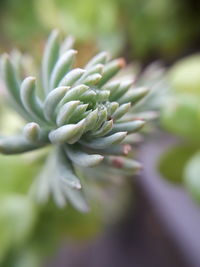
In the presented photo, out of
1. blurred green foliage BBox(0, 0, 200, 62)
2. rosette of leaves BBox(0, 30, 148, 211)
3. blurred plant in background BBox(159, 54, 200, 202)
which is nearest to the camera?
rosette of leaves BBox(0, 30, 148, 211)

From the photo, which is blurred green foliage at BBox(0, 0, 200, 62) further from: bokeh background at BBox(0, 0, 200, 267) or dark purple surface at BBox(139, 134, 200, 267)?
dark purple surface at BBox(139, 134, 200, 267)

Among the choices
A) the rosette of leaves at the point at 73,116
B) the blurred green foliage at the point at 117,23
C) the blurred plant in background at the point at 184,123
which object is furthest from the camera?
the blurred green foliage at the point at 117,23

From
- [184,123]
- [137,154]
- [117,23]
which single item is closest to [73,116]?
[184,123]

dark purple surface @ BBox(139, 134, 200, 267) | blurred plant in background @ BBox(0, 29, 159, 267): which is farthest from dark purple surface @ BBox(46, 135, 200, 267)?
blurred plant in background @ BBox(0, 29, 159, 267)

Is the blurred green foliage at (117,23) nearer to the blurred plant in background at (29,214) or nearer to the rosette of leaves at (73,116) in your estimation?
the blurred plant in background at (29,214)

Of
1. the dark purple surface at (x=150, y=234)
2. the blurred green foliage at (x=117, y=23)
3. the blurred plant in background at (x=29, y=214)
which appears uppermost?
the blurred green foliage at (x=117, y=23)

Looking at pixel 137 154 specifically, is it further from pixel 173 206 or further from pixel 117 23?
pixel 117 23

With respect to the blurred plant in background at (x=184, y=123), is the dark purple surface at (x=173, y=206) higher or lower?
lower

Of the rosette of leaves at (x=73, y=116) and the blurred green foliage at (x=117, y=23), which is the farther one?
the blurred green foliage at (x=117, y=23)

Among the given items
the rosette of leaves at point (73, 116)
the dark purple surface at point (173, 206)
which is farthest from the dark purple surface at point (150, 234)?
the rosette of leaves at point (73, 116)
